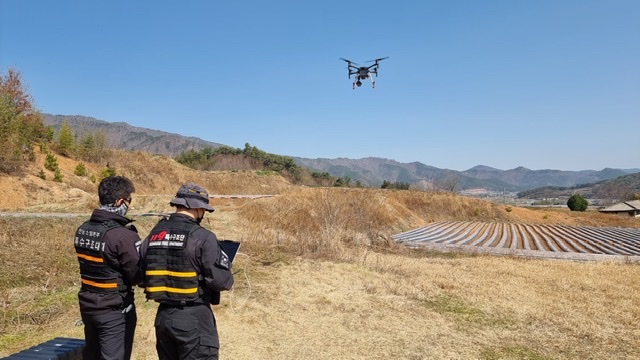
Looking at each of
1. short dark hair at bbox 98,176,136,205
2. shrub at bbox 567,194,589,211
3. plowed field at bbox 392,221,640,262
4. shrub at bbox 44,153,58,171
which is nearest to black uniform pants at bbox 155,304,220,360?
short dark hair at bbox 98,176,136,205

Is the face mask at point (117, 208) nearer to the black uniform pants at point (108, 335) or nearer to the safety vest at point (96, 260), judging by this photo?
the safety vest at point (96, 260)

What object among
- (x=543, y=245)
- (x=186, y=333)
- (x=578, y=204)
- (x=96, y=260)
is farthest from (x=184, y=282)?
(x=578, y=204)

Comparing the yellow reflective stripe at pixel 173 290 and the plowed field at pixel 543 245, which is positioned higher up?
the yellow reflective stripe at pixel 173 290

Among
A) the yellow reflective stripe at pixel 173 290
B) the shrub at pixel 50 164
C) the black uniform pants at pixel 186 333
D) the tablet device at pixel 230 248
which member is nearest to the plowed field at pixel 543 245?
the tablet device at pixel 230 248

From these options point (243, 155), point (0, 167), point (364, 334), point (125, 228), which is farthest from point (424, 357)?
point (243, 155)

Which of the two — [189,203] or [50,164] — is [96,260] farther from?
[50,164]

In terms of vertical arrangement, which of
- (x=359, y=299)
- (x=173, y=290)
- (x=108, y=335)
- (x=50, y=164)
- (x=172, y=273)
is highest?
(x=50, y=164)
